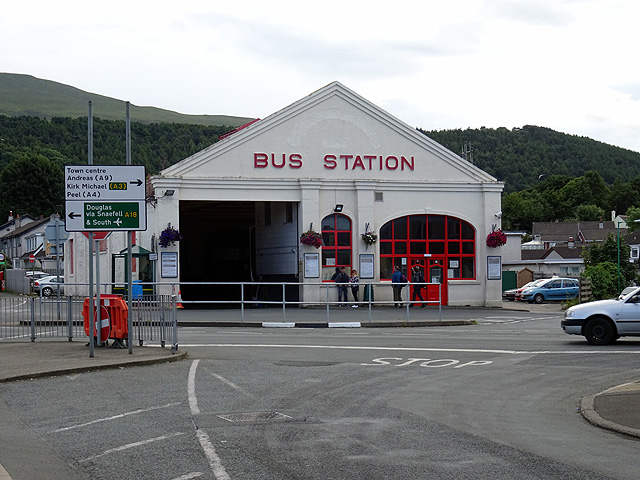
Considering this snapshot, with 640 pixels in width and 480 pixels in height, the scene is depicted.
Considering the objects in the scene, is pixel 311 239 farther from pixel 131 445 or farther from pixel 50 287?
pixel 131 445

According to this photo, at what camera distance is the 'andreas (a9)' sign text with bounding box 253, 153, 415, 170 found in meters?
37.2

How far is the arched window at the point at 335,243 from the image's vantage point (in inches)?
1481

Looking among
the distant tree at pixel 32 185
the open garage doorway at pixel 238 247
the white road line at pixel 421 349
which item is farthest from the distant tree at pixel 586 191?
the white road line at pixel 421 349

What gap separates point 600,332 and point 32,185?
100823mm

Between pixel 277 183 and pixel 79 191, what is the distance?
2109cm

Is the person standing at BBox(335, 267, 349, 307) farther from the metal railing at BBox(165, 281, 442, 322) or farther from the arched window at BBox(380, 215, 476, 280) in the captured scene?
the arched window at BBox(380, 215, 476, 280)

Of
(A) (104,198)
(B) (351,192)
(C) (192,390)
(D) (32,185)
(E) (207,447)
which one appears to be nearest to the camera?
(E) (207,447)

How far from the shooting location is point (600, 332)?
1994 cm

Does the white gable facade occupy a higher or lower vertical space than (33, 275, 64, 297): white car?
higher

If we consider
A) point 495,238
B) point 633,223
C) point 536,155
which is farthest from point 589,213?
point 495,238

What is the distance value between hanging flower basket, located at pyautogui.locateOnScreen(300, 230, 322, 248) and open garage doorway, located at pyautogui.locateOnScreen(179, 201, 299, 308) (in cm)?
121

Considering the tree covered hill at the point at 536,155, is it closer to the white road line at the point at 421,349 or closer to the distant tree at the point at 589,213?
the distant tree at the point at 589,213

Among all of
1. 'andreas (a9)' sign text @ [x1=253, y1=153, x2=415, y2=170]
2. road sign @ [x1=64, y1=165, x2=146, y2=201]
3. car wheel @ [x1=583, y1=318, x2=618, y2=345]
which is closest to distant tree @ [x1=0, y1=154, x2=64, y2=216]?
'andreas (a9)' sign text @ [x1=253, y1=153, x2=415, y2=170]

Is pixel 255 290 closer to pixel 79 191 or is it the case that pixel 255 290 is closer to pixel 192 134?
pixel 79 191
